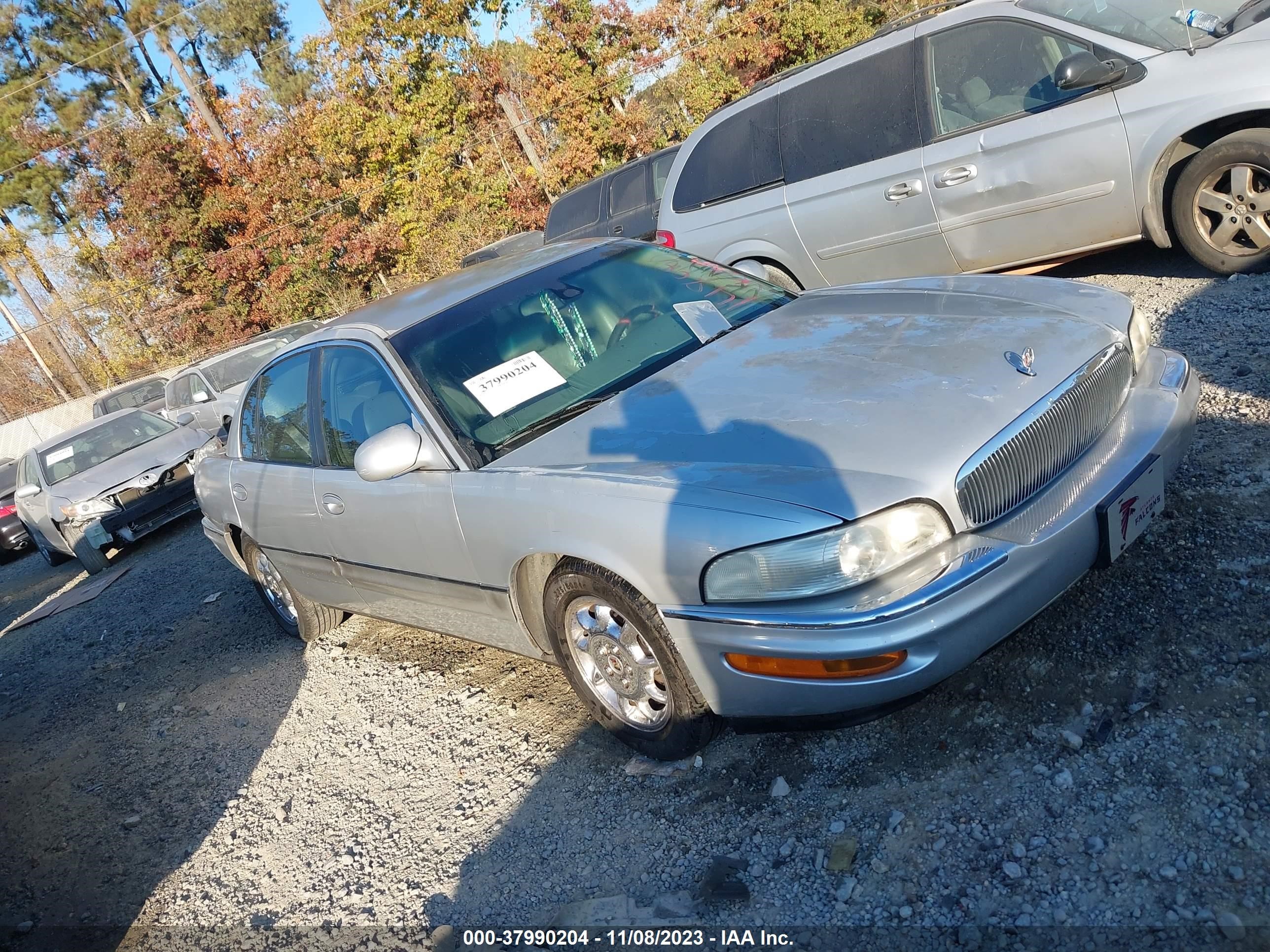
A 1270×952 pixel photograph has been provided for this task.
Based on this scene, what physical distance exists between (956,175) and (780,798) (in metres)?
4.36

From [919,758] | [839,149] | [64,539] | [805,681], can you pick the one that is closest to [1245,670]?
[919,758]

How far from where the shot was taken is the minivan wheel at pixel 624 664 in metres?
2.85

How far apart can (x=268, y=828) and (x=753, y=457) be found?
252 centimetres

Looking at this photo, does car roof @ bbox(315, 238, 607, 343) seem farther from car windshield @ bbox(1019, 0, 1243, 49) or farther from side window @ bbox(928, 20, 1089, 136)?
car windshield @ bbox(1019, 0, 1243, 49)

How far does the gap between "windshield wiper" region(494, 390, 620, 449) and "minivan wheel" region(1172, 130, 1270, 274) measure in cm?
369

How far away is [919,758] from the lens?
2.80m

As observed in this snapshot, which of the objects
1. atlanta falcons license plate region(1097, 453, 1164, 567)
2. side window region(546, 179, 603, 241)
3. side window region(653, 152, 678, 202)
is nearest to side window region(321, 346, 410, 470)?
atlanta falcons license plate region(1097, 453, 1164, 567)

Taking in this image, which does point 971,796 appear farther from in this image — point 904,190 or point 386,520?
point 904,190

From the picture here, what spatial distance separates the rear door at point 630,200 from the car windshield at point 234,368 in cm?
534

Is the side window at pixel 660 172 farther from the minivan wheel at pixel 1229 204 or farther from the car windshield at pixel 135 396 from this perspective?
the car windshield at pixel 135 396

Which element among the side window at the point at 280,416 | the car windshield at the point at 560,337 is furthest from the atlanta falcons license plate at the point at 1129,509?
the side window at the point at 280,416

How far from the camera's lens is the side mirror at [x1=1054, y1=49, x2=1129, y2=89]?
203 inches

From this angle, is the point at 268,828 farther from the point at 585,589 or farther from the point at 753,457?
the point at 753,457

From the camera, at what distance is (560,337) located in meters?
3.79
